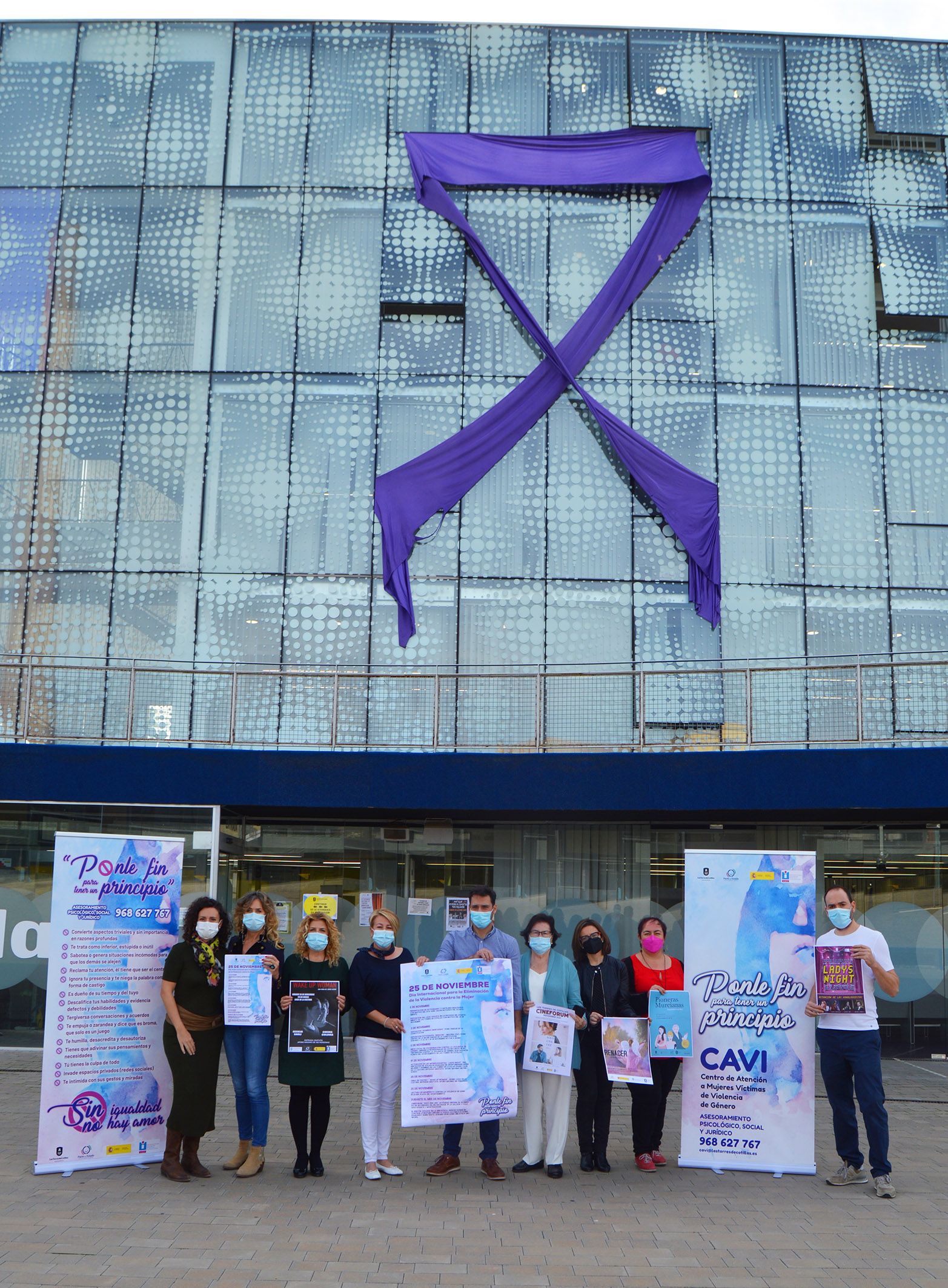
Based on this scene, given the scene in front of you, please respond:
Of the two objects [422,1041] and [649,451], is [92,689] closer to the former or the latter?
[649,451]

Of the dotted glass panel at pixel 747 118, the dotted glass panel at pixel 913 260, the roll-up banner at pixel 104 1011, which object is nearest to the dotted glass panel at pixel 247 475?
the dotted glass panel at pixel 747 118

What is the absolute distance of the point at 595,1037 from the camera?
857 cm

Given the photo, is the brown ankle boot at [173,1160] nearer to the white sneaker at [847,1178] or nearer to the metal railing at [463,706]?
the white sneaker at [847,1178]

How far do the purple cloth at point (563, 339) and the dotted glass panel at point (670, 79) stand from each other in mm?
322

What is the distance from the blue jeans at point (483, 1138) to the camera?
27.2 feet

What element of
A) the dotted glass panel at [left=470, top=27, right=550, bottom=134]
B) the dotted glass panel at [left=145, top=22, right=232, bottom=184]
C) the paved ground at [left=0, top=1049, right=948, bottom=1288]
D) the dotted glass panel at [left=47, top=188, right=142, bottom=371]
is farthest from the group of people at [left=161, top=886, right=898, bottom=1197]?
the dotted glass panel at [left=470, top=27, right=550, bottom=134]

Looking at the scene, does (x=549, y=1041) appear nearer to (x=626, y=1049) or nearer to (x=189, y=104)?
(x=626, y=1049)

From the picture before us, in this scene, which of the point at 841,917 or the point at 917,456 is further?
the point at 917,456

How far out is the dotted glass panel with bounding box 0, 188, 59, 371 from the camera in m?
18.3

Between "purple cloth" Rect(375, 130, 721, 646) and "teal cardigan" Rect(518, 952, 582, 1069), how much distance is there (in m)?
8.98

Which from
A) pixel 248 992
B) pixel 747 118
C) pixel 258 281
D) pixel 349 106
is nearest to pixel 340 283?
pixel 258 281

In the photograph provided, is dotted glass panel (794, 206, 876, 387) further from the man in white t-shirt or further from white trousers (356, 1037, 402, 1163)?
white trousers (356, 1037, 402, 1163)

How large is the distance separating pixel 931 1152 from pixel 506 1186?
3.45m

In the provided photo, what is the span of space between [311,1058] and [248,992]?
0.58 m
